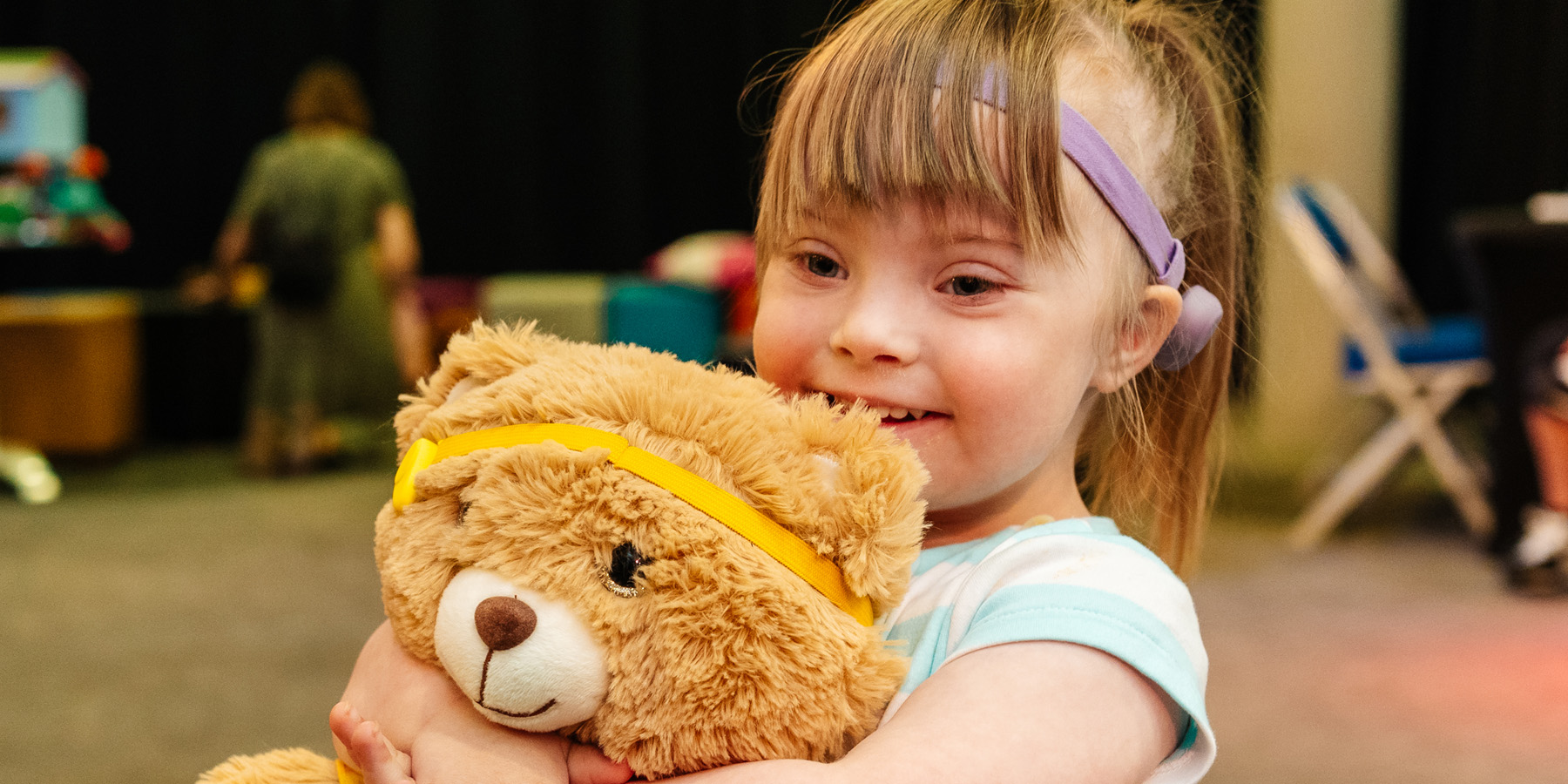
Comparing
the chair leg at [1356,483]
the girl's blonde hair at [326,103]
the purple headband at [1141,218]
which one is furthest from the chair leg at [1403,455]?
the girl's blonde hair at [326,103]

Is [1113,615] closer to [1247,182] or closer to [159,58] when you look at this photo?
[1247,182]

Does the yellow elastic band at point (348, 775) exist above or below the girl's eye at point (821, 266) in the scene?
below

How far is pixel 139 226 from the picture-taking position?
625 cm

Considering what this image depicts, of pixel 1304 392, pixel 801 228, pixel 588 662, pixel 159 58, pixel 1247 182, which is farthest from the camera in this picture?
pixel 159 58

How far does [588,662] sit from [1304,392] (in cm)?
441

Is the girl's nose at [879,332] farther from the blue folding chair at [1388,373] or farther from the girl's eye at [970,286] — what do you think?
the blue folding chair at [1388,373]

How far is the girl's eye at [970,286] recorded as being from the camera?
26.8 inches

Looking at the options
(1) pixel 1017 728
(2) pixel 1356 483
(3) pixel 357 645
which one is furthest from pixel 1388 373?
(1) pixel 1017 728

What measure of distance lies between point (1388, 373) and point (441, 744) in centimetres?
336

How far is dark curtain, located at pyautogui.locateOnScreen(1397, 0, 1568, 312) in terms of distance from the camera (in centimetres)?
553

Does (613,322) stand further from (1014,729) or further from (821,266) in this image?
(1014,729)

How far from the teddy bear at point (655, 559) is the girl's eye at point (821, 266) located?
17 cm

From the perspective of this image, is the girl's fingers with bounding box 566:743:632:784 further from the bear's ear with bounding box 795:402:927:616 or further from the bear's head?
the bear's ear with bounding box 795:402:927:616

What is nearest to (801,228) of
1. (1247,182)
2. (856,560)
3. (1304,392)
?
(856,560)
